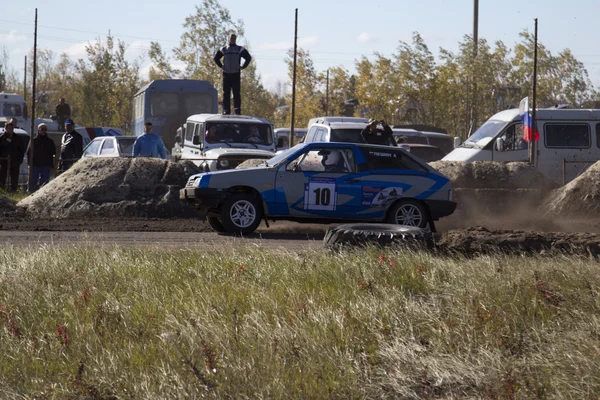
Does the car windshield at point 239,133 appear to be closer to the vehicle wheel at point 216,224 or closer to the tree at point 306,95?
the vehicle wheel at point 216,224

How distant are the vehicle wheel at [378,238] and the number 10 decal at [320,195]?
12.8ft

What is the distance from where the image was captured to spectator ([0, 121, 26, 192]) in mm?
23984

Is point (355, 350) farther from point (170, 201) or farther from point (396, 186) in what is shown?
point (170, 201)

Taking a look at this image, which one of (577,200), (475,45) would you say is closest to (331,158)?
(577,200)

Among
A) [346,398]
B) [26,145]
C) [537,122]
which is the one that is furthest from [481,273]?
[26,145]

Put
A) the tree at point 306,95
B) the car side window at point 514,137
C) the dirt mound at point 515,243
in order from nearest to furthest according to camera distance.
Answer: the dirt mound at point 515,243, the car side window at point 514,137, the tree at point 306,95

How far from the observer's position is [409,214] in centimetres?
1587

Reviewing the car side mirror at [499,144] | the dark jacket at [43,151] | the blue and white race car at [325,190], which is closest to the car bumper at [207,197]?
the blue and white race car at [325,190]

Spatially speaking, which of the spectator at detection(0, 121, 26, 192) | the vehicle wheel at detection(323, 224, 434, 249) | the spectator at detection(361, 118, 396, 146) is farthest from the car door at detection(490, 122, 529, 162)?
the vehicle wheel at detection(323, 224, 434, 249)

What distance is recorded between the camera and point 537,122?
23984mm

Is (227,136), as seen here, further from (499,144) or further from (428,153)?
(428,153)

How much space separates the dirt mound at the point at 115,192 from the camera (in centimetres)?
1819

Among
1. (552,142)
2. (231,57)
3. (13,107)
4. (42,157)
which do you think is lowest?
(42,157)

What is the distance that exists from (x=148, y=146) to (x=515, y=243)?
1259cm
